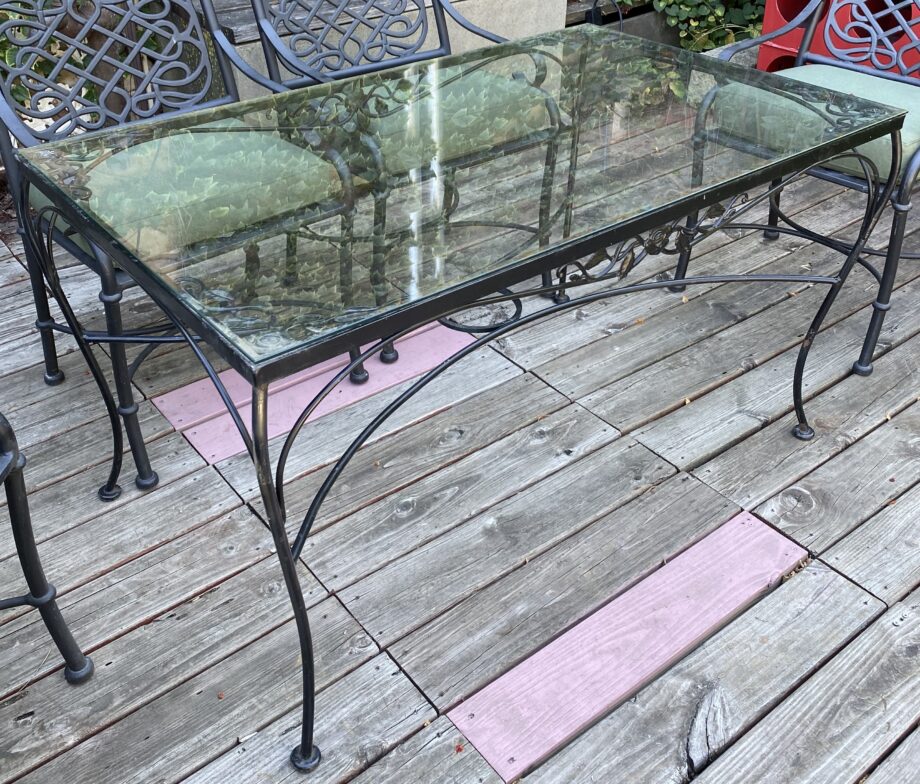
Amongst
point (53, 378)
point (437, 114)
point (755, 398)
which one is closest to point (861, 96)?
point (755, 398)

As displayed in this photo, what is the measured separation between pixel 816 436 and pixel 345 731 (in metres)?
1.21

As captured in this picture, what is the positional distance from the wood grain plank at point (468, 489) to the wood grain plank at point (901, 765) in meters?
0.67

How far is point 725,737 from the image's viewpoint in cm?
139

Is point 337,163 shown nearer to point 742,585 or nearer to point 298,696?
point 298,696

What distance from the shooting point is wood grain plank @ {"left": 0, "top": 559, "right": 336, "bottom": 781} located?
54.8 inches

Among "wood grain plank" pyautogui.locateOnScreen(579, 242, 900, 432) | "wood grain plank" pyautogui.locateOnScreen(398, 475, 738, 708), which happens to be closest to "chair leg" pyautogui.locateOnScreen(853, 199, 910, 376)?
"wood grain plank" pyautogui.locateOnScreen(579, 242, 900, 432)

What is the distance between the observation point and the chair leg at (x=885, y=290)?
1.93m

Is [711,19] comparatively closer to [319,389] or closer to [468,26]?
[468,26]

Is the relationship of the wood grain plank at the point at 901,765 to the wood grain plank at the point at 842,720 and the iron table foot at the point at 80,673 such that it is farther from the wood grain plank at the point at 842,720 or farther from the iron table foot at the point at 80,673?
the iron table foot at the point at 80,673

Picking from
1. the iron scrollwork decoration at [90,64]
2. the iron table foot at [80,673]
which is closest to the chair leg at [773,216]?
the iron scrollwork decoration at [90,64]

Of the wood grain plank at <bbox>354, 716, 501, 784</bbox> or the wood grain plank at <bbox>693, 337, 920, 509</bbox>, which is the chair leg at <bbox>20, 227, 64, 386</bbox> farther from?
the wood grain plank at <bbox>693, 337, 920, 509</bbox>

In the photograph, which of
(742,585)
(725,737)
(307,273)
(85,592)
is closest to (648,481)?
(742,585)

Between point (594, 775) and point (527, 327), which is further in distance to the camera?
point (527, 327)

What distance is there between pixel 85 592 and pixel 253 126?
89 cm
